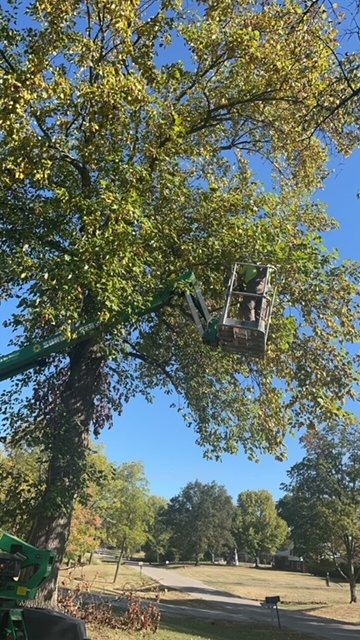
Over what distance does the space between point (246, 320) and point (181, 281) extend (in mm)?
2248

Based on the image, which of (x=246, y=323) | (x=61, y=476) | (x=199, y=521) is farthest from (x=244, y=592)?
(x=199, y=521)

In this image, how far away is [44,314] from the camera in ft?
31.2

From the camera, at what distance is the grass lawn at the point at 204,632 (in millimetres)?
12898

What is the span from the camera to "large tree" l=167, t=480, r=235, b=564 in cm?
8738

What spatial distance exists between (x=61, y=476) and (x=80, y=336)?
3.03m

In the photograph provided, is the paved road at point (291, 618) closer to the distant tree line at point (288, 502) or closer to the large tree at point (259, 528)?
the distant tree line at point (288, 502)

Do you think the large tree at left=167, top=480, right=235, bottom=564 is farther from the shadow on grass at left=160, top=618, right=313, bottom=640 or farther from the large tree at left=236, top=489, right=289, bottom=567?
the shadow on grass at left=160, top=618, right=313, bottom=640

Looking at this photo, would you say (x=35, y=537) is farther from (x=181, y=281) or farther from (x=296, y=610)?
(x=296, y=610)

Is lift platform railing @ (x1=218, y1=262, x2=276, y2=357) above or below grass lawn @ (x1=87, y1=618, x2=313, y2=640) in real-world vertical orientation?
above

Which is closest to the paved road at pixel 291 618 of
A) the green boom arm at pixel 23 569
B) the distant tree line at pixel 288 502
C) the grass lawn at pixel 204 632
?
the grass lawn at pixel 204 632

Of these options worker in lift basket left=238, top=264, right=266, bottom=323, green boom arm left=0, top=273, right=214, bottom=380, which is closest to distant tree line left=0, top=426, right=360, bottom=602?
green boom arm left=0, top=273, right=214, bottom=380

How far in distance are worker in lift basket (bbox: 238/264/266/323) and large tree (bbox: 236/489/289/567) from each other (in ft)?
283

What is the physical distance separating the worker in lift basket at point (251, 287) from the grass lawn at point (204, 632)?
24.6 ft

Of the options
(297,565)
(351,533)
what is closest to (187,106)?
(351,533)
